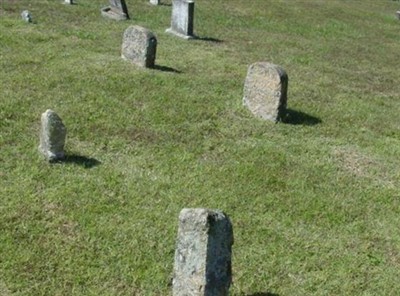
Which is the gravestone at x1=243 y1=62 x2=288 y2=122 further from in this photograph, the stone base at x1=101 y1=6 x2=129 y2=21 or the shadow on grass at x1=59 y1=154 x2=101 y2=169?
the stone base at x1=101 y1=6 x2=129 y2=21

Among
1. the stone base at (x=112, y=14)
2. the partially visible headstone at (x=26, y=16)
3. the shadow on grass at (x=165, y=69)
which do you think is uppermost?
the partially visible headstone at (x=26, y=16)

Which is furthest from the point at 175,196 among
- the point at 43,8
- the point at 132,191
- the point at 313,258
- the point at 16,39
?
the point at 43,8

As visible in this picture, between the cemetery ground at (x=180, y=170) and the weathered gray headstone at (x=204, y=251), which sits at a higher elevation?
the weathered gray headstone at (x=204, y=251)

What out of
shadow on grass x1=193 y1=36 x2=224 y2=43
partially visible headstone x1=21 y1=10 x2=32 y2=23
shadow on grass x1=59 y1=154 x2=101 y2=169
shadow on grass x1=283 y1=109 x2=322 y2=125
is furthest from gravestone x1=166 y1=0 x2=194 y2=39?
shadow on grass x1=59 y1=154 x2=101 y2=169

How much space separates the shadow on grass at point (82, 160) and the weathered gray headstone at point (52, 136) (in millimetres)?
121

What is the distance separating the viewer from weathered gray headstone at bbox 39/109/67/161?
28.9 ft

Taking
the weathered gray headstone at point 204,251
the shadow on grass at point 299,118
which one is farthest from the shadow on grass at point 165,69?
the weathered gray headstone at point 204,251

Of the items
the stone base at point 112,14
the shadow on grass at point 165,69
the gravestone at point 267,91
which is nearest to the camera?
the gravestone at point 267,91

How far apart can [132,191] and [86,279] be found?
212 centimetres

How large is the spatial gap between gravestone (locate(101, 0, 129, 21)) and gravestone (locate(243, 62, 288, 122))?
955 cm

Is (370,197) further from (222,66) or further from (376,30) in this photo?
(376,30)

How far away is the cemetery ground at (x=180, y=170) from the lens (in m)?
7.14

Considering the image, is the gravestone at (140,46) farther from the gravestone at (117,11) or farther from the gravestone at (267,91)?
the gravestone at (117,11)

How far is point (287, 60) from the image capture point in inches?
702
